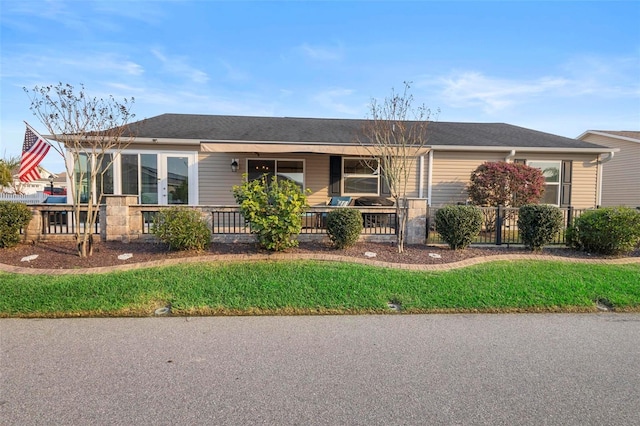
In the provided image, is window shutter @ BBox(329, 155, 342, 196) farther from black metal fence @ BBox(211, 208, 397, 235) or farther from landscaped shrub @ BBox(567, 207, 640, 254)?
landscaped shrub @ BBox(567, 207, 640, 254)

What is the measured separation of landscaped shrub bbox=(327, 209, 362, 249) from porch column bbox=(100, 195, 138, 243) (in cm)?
419

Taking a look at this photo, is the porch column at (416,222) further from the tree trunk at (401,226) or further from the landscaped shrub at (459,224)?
the landscaped shrub at (459,224)

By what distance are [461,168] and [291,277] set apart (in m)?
8.80

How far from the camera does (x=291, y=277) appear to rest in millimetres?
5738

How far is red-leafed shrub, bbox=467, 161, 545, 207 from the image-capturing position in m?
10.8

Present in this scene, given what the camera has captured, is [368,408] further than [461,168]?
No

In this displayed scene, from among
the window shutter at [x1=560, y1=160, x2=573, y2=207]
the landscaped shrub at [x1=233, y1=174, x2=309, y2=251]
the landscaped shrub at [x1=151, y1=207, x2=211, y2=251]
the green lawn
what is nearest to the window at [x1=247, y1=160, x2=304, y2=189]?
the landscaped shrub at [x1=151, y1=207, x2=211, y2=251]

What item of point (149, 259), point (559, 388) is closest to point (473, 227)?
point (559, 388)

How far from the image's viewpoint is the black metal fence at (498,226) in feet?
26.0

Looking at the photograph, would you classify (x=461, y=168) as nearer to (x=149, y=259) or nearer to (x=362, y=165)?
(x=362, y=165)

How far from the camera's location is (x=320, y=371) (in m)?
3.23

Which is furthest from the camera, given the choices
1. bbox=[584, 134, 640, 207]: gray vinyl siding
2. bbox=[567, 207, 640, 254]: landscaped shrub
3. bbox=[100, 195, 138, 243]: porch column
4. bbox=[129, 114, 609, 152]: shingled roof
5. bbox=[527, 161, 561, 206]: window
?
bbox=[584, 134, 640, 207]: gray vinyl siding

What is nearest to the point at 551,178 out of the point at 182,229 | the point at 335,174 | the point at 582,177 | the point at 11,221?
the point at 582,177

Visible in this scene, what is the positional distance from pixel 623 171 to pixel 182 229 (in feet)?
63.3
